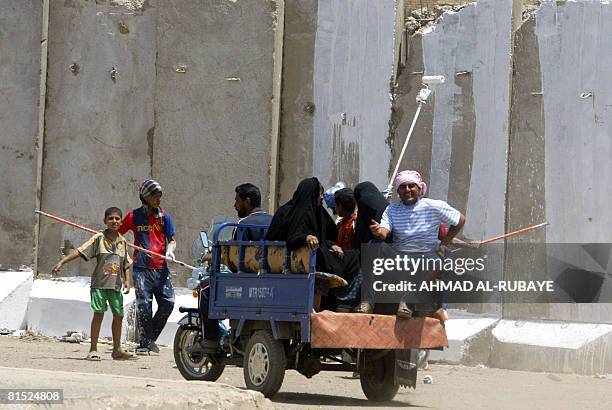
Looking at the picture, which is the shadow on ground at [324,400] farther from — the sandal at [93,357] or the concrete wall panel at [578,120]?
the concrete wall panel at [578,120]

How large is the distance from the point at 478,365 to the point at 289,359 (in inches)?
150

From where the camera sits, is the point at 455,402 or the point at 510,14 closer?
the point at 455,402

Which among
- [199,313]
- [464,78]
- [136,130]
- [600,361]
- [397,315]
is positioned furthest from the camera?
[136,130]

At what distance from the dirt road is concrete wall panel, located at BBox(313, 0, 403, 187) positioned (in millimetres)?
2302

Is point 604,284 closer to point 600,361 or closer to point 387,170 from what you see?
point 600,361

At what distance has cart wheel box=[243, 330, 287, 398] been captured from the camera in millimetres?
9781

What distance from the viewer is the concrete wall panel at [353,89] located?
14.2 meters

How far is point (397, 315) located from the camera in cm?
975

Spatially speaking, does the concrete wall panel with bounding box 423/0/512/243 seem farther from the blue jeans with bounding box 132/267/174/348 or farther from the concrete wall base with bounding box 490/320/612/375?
the blue jeans with bounding box 132/267/174/348

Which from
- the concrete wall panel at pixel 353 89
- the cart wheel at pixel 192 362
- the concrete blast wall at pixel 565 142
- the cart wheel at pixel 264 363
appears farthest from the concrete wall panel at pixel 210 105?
the cart wheel at pixel 264 363

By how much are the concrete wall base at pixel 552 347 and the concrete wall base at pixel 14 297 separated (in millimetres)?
4894

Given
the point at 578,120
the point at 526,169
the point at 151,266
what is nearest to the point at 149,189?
the point at 151,266

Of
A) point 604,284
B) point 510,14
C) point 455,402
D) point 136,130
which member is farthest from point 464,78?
point 455,402

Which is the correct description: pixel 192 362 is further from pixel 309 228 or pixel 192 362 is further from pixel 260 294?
pixel 309 228
